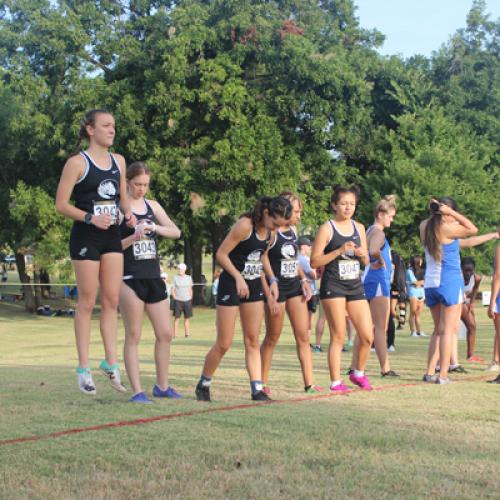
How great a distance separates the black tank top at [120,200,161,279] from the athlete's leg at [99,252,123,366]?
0.34 m

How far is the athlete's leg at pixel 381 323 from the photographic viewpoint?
1129cm

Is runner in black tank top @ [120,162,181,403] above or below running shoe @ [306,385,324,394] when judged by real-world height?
above

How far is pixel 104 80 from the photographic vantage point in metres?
39.1

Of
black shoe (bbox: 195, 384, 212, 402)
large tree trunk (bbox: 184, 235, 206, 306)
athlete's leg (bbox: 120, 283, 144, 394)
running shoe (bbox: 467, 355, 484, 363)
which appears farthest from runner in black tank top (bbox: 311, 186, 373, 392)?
large tree trunk (bbox: 184, 235, 206, 306)

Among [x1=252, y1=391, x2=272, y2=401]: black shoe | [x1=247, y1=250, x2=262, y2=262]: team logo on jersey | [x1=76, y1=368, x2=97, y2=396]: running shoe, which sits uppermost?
[x1=247, y1=250, x2=262, y2=262]: team logo on jersey

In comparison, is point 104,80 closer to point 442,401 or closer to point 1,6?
point 1,6

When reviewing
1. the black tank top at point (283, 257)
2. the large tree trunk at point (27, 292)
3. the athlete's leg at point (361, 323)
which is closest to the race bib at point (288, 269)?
the black tank top at point (283, 257)

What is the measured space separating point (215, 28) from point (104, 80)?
557cm

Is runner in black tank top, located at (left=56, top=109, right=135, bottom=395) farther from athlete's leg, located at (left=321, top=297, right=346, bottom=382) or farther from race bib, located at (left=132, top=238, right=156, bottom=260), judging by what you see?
athlete's leg, located at (left=321, top=297, right=346, bottom=382)

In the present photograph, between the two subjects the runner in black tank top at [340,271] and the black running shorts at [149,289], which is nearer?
the black running shorts at [149,289]

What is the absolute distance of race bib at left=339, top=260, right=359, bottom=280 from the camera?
30.1ft

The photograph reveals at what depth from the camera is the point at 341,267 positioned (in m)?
9.17

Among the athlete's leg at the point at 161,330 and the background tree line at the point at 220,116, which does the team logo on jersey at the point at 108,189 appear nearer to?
the athlete's leg at the point at 161,330

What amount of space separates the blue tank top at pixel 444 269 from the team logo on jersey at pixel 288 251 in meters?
2.09
